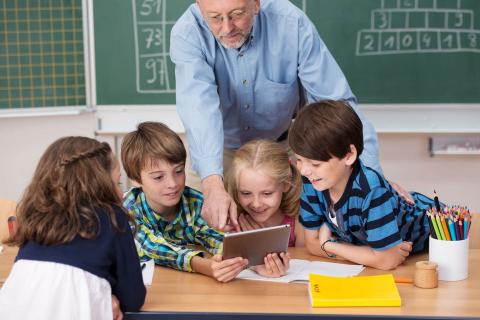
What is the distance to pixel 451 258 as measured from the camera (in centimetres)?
222

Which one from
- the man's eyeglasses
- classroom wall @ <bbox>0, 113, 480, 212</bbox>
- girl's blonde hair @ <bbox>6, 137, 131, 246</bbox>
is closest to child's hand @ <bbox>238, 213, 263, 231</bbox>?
the man's eyeglasses

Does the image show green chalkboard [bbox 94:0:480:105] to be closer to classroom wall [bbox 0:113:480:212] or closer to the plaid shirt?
classroom wall [bbox 0:113:480:212]

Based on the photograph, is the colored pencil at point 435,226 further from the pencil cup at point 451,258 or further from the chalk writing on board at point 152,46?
the chalk writing on board at point 152,46

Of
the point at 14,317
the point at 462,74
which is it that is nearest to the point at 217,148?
the point at 14,317

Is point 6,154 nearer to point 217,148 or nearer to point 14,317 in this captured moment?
point 217,148

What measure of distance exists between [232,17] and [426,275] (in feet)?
3.73

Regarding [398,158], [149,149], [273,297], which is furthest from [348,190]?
[398,158]

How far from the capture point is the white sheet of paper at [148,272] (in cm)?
225

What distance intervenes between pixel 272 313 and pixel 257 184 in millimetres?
793

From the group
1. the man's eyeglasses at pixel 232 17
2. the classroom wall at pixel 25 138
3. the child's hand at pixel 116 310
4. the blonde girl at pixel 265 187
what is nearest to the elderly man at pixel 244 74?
the man's eyeglasses at pixel 232 17

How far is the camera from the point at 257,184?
2.70m

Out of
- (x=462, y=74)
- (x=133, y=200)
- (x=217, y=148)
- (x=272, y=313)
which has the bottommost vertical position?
(x=272, y=313)

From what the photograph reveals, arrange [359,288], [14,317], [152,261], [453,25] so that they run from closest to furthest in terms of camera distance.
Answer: [14,317], [359,288], [152,261], [453,25]

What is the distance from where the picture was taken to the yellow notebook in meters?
2.03
